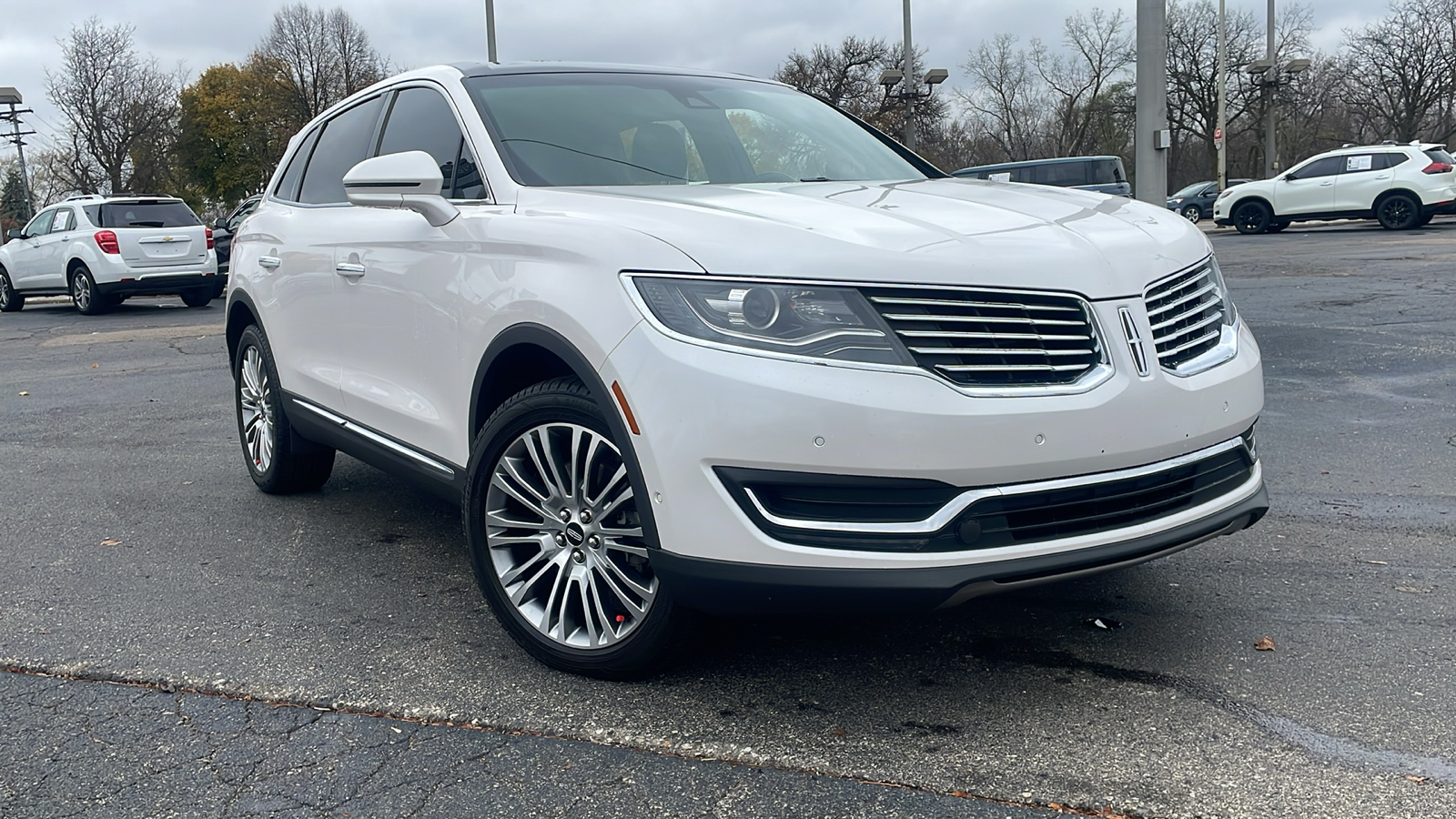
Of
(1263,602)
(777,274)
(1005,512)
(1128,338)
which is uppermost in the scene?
(777,274)

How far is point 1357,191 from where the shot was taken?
24.5 m

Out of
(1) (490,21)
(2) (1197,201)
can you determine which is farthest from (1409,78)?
(1) (490,21)

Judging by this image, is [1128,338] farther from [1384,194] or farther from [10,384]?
[1384,194]

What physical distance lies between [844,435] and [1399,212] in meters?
24.9

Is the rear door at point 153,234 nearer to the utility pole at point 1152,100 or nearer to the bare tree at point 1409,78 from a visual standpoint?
the utility pole at point 1152,100

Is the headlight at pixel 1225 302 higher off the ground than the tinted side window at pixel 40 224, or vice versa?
the tinted side window at pixel 40 224

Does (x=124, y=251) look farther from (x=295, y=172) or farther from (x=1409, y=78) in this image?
(x=1409, y=78)

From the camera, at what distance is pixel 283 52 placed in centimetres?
5941

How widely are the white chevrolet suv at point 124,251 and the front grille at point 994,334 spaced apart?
55.4 feet

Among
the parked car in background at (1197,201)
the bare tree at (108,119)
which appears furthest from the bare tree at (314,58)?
the parked car in background at (1197,201)

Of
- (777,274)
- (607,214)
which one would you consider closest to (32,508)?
(607,214)

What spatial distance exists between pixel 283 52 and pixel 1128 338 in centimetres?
6303

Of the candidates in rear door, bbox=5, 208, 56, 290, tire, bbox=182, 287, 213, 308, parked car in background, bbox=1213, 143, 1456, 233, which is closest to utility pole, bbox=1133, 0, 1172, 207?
tire, bbox=182, 287, 213, 308

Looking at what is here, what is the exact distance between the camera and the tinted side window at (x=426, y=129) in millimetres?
4039
